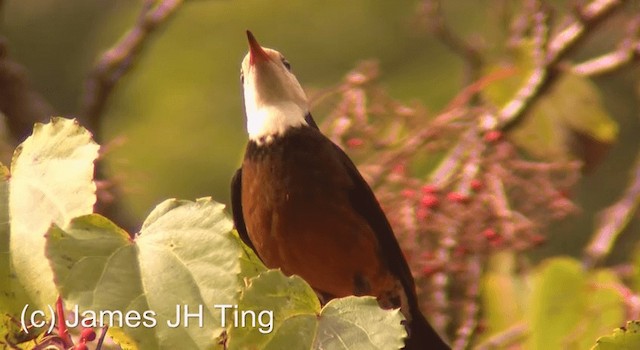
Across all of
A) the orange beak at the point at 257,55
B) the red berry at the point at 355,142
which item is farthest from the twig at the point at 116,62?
the red berry at the point at 355,142

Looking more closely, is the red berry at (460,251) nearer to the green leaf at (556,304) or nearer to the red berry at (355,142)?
the green leaf at (556,304)

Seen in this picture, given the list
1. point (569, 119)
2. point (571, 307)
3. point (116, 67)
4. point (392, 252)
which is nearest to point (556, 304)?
point (571, 307)

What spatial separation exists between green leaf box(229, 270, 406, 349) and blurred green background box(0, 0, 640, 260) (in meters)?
5.69

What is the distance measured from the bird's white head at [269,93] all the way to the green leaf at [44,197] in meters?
1.29

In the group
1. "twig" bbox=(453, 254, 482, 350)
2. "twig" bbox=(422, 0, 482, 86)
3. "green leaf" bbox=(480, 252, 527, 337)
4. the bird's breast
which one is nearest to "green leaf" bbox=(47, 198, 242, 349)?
the bird's breast

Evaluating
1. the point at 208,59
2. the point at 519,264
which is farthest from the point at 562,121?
the point at 208,59

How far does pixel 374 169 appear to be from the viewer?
10.5ft

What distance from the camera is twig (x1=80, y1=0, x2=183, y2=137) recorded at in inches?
127

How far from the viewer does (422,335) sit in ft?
9.45

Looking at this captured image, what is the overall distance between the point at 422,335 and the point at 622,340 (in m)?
1.13

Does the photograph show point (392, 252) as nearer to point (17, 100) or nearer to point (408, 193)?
point (408, 193)

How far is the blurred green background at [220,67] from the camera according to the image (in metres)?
8.48

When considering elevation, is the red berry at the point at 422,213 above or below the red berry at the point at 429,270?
above

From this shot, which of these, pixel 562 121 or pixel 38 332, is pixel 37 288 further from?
pixel 562 121
